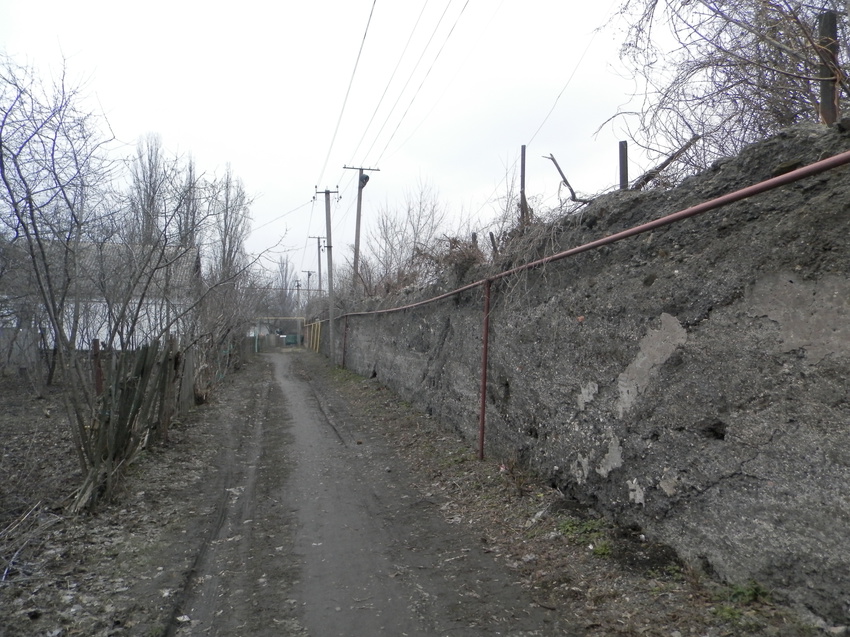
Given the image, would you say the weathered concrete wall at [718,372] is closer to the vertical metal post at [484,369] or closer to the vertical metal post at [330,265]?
the vertical metal post at [484,369]

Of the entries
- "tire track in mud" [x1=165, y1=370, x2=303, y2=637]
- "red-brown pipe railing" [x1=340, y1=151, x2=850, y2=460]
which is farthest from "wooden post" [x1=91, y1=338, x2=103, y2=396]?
"red-brown pipe railing" [x1=340, y1=151, x2=850, y2=460]

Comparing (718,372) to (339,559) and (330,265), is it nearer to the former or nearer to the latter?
(339,559)

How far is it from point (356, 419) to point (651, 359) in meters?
7.33

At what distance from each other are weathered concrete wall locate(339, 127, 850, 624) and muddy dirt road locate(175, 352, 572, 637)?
107 cm

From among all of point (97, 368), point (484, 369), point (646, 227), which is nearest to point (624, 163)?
point (646, 227)

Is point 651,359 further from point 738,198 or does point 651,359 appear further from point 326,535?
point 326,535

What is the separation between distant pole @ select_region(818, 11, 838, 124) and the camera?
4.15 metres

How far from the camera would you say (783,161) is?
10.7 ft

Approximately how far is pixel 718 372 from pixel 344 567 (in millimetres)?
2730

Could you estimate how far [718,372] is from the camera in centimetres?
337

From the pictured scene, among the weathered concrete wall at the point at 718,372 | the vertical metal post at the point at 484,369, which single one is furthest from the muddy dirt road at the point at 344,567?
the weathered concrete wall at the point at 718,372

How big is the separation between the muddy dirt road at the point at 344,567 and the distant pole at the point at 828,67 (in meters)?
3.82

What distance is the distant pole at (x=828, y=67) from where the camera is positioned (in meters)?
4.15

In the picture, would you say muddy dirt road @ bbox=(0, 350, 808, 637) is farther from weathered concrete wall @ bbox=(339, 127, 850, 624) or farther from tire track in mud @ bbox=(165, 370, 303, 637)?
weathered concrete wall @ bbox=(339, 127, 850, 624)
